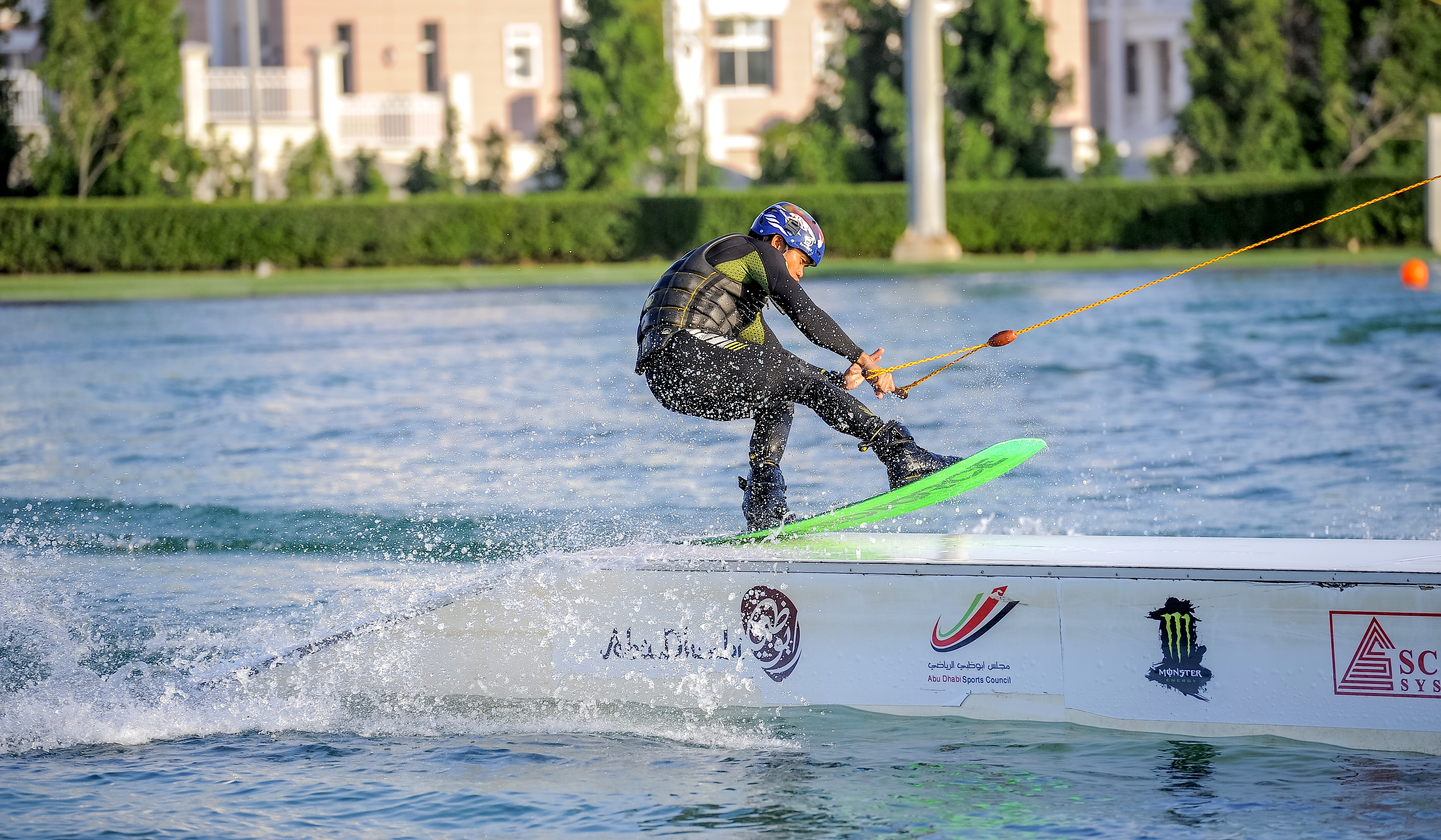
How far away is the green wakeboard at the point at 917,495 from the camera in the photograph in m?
7.55

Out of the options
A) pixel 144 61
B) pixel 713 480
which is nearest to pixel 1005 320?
pixel 713 480

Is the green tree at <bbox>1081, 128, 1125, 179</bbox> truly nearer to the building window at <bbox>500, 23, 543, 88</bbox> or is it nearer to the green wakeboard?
the building window at <bbox>500, 23, 543, 88</bbox>

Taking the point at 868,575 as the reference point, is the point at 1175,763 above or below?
below

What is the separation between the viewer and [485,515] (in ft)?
38.1

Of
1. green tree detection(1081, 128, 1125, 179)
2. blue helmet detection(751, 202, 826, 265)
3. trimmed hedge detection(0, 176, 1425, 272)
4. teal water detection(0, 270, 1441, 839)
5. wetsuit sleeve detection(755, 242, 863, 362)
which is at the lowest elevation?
teal water detection(0, 270, 1441, 839)

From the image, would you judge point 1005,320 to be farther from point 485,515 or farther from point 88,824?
point 88,824

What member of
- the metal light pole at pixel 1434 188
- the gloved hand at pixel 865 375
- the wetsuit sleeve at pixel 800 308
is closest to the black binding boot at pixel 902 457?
the gloved hand at pixel 865 375

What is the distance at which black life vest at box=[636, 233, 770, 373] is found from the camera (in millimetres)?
7832

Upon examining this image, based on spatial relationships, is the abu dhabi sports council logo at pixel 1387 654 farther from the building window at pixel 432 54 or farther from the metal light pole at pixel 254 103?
the building window at pixel 432 54

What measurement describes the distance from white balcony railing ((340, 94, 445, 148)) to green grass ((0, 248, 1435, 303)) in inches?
377

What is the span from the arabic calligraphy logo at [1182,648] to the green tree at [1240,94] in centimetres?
3527

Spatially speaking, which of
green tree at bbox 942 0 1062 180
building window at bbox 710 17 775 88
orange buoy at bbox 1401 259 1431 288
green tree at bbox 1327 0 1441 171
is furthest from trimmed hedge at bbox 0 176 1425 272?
orange buoy at bbox 1401 259 1431 288

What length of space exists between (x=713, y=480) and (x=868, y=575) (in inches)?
243

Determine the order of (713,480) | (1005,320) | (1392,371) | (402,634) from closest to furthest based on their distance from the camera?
(402,634), (713,480), (1392,371), (1005,320)
